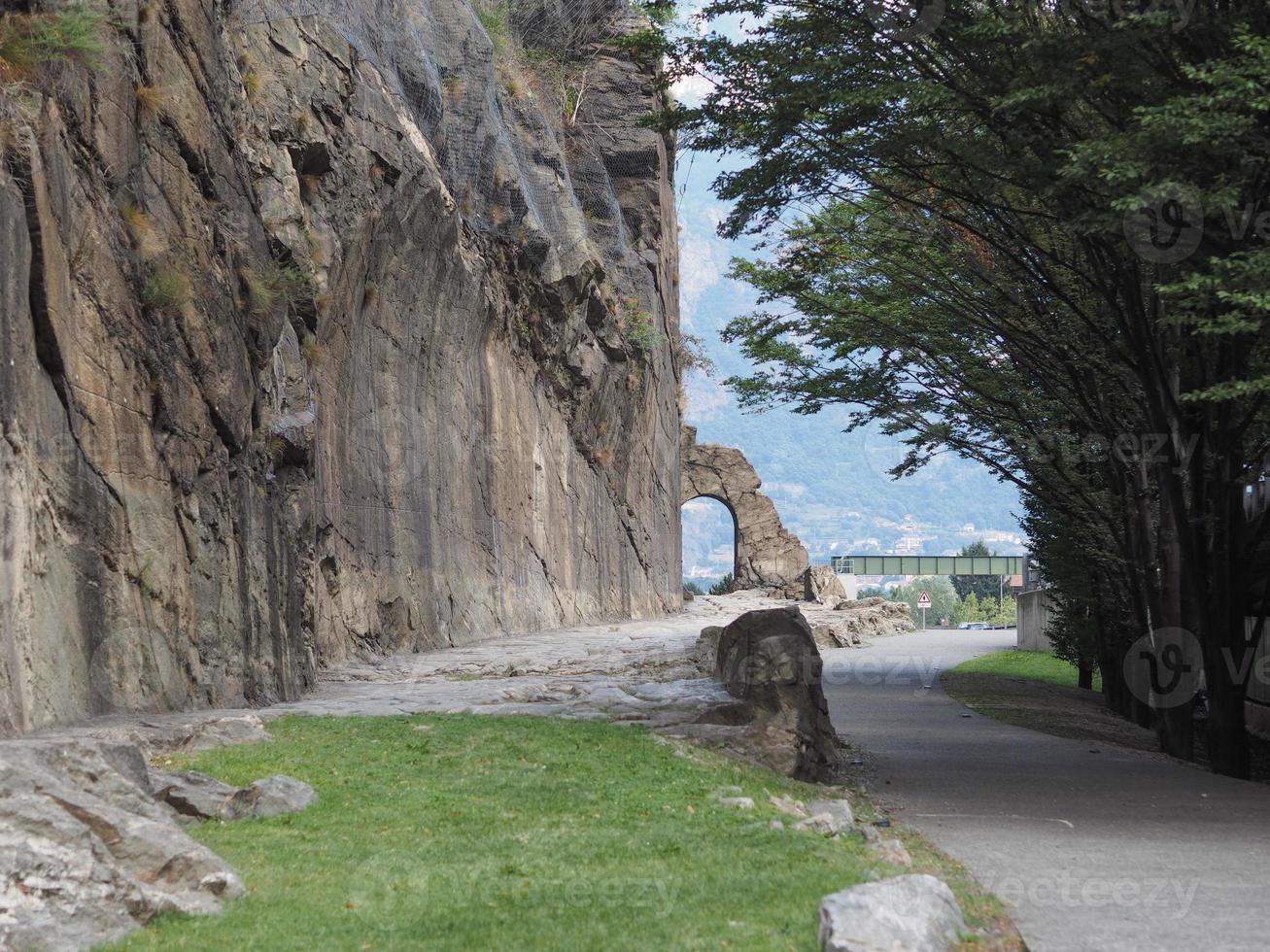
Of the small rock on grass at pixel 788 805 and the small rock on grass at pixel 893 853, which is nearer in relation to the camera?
the small rock on grass at pixel 893 853

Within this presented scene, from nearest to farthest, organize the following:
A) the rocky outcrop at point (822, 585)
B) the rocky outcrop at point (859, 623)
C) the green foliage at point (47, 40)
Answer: the green foliage at point (47, 40) → the rocky outcrop at point (859, 623) → the rocky outcrop at point (822, 585)

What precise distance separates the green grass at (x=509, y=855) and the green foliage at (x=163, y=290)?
4.40 meters

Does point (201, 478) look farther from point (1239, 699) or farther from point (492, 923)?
point (1239, 699)

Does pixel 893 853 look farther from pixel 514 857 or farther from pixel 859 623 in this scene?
pixel 859 623

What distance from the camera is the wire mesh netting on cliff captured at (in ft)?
77.0

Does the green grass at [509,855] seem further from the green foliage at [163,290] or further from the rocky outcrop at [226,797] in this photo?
the green foliage at [163,290]

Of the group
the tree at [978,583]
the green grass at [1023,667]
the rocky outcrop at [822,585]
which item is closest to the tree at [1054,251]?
the green grass at [1023,667]

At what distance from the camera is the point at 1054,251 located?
50.4ft

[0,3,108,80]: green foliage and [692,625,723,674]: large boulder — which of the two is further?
[692,625,723,674]: large boulder

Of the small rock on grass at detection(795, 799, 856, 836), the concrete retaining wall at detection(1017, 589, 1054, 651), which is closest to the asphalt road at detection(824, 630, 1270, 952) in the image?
the small rock on grass at detection(795, 799, 856, 836)

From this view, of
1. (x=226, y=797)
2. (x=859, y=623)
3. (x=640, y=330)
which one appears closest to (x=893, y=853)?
(x=226, y=797)

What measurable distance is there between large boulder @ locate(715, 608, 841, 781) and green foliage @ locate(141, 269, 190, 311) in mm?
6454

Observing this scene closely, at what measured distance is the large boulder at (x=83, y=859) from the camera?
16.9 feet

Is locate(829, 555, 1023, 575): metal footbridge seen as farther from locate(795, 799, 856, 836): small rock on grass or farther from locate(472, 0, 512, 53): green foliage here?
locate(795, 799, 856, 836): small rock on grass
